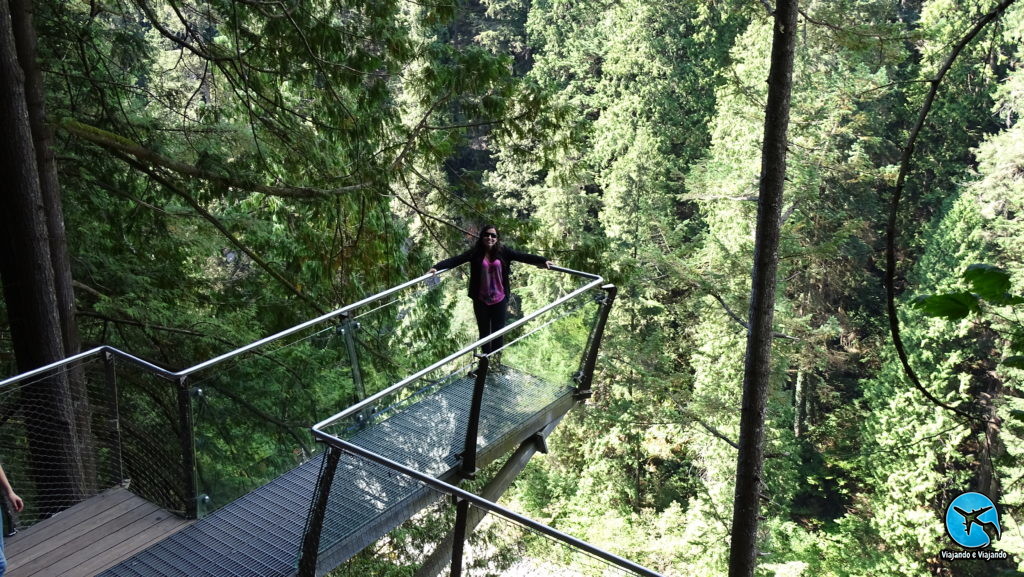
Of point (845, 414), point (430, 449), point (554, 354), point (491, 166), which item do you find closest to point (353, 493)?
point (430, 449)

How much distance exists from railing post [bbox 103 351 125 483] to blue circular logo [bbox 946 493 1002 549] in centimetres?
1703

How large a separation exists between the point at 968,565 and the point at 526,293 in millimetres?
14908

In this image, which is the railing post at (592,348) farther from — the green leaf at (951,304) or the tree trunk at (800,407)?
the tree trunk at (800,407)

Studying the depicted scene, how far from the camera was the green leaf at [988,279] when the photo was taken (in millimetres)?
2137

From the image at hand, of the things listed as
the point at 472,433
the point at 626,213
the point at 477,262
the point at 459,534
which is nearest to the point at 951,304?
the point at 459,534

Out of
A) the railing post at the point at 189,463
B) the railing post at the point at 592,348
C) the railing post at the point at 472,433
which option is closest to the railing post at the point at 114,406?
the railing post at the point at 189,463

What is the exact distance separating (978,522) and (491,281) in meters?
17.5

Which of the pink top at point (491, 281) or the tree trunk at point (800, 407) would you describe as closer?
the pink top at point (491, 281)

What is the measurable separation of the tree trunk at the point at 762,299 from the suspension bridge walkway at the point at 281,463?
4.98ft

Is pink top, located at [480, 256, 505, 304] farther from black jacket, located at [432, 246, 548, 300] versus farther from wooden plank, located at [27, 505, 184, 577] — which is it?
wooden plank, located at [27, 505, 184, 577]

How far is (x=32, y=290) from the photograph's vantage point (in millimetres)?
5547

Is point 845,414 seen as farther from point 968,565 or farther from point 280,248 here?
point 280,248

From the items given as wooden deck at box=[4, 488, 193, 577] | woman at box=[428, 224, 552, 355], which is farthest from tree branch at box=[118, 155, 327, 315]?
wooden deck at box=[4, 488, 193, 577]

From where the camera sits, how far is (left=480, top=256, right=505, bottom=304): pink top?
21.1 feet
